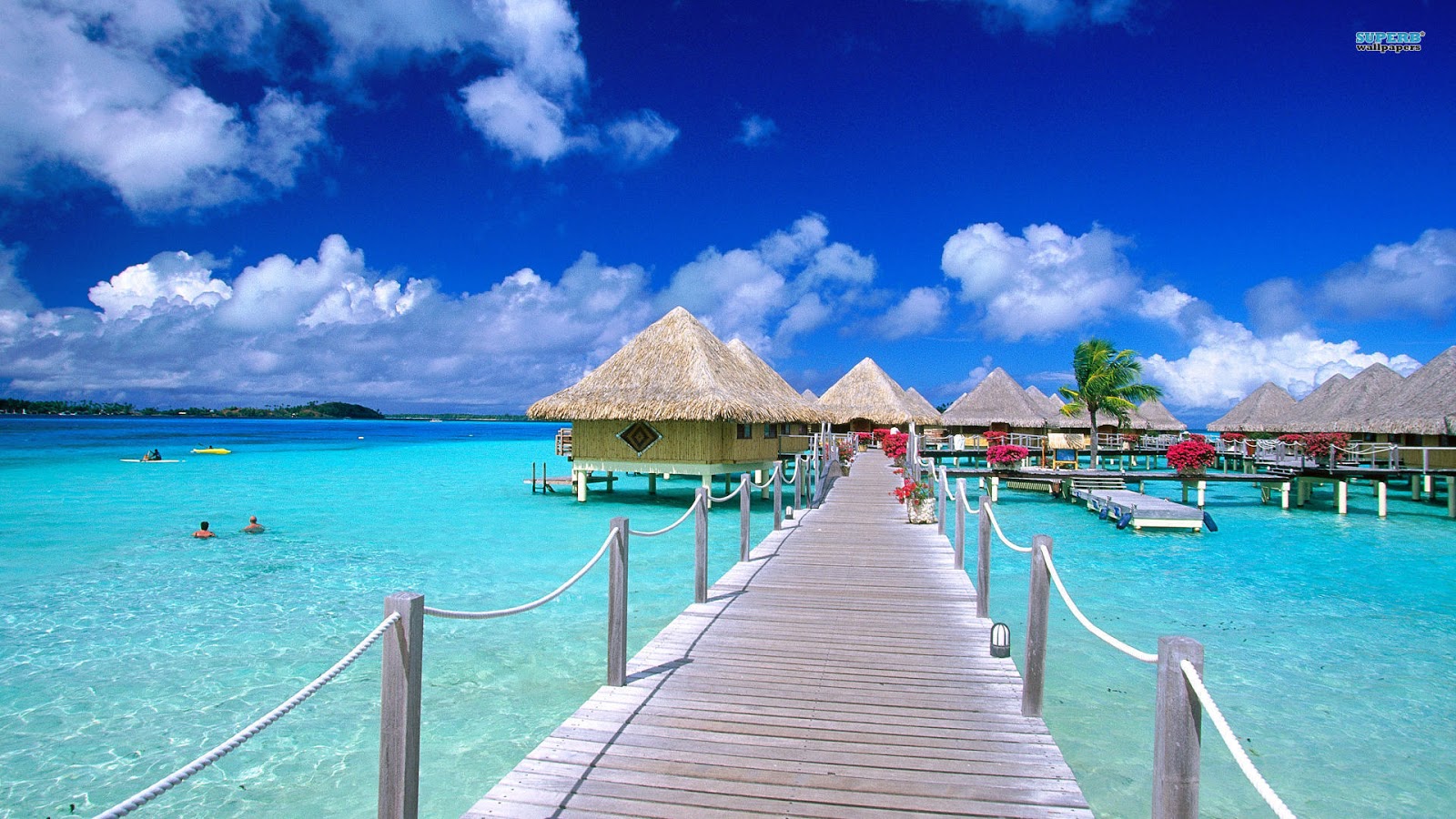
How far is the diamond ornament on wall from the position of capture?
70.5ft

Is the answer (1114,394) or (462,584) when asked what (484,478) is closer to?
(462,584)

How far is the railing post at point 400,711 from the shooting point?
293 cm

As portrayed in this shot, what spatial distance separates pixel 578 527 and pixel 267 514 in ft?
33.7

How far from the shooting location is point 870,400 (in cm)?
4016

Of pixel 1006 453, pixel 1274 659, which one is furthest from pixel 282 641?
pixel 1006 453

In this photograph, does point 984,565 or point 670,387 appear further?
point 670,387

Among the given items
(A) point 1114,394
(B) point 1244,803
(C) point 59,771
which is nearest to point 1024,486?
(A) point 1114,394

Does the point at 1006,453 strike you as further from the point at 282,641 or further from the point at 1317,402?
the point at 1317,402

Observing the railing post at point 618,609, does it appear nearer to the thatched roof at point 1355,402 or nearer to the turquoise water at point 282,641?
the turquoise water at point 282,641

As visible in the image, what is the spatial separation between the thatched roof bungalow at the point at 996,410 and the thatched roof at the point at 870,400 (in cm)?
173

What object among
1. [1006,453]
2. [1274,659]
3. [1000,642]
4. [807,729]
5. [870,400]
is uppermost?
[870,400]

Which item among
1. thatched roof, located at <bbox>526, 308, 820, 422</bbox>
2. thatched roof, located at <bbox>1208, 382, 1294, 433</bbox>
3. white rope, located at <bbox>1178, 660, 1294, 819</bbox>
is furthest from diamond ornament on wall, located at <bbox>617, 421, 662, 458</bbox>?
thatched roof, located at <bbox>1208, 382, 1294, 433</bbox>

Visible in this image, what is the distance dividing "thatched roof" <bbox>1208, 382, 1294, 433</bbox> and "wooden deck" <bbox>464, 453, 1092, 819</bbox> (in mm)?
36748

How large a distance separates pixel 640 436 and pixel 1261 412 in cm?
3280
